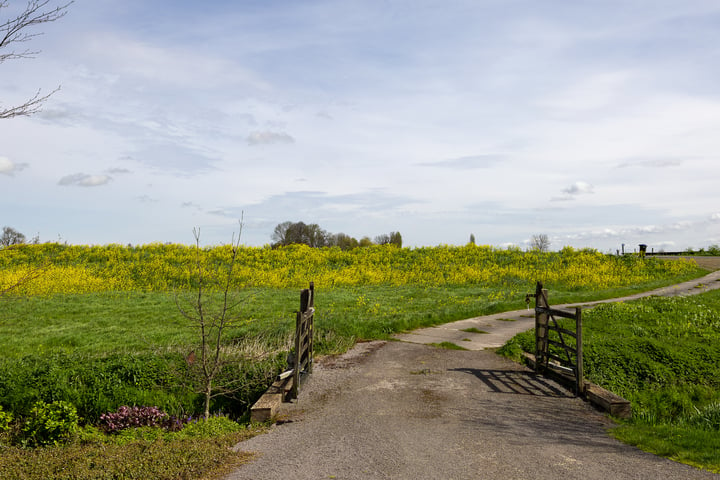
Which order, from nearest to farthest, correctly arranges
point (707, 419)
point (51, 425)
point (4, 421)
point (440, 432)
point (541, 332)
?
1. point (440, 432)
2. point (51, 425)
3. point (707, 419)
4. point (4, 421)
5. point (541, 332)

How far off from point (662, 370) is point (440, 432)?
8345 millimetres

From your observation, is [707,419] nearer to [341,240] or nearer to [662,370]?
[662,370]

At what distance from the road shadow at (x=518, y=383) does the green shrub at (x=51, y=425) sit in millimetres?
8205

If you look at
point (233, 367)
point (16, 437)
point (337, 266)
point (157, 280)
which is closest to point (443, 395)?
point (233, 367)

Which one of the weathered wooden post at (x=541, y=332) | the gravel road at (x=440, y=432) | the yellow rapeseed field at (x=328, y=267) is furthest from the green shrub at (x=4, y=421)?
the yellow rapeseed field at (x=328, y=267)

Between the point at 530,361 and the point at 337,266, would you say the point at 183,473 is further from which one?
the point at 337,266

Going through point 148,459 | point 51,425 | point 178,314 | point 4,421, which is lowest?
point 4,421

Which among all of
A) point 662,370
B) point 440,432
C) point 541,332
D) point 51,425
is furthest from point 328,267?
point 440,432

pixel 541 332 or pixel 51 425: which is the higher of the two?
pixel 541 332

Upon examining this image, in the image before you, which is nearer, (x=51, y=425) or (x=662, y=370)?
(x=51, y=425)

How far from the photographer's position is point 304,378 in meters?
11.1

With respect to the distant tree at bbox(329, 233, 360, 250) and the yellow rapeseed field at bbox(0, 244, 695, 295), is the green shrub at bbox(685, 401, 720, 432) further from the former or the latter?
the distant tree at bbox(329, 233, 360, 250)

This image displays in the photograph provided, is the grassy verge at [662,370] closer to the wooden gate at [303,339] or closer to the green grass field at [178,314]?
the green grass field at [178,314]

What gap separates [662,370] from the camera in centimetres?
1295
